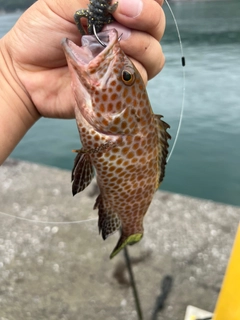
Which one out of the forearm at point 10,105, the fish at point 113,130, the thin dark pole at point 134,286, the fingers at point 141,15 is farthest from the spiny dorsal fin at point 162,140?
the thin dark pole at point 134,286

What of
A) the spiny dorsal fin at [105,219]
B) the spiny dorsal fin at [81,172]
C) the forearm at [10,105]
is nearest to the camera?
the spiny dorsal fin at [81,172]

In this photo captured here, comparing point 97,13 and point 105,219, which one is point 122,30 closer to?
point 97,13

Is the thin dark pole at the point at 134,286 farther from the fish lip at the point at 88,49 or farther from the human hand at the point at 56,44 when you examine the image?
the fish lip at the point at 88,49

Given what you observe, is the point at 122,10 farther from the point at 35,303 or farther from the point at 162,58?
the point at 35,303

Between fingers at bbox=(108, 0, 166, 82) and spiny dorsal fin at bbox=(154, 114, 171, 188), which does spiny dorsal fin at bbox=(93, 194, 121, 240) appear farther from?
fingers at bbox=(108, 0, 166, 82)

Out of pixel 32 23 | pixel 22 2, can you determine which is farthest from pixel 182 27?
pixel 32 23

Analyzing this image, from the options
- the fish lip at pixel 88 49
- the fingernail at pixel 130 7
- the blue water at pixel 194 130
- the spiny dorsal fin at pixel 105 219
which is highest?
the fingernail at pixel 130 7

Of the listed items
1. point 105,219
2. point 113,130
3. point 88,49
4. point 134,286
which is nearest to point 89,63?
point 88,49
